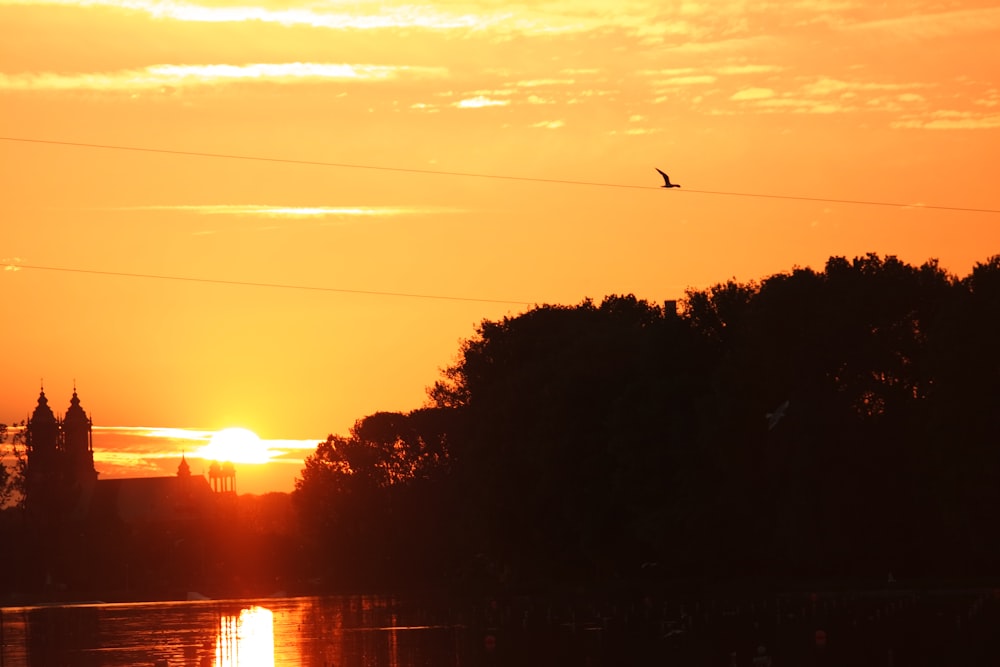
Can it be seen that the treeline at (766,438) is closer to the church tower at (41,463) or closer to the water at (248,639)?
the water at (248,639)

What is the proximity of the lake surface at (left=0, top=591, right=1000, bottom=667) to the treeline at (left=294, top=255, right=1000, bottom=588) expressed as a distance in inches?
280

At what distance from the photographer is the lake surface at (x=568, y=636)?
1741 inches

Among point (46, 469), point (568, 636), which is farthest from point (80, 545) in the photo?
point (568, 636)

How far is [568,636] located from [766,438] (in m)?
27.8

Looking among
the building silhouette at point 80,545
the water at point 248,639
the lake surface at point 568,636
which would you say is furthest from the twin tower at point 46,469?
the lake surface at point 568,636

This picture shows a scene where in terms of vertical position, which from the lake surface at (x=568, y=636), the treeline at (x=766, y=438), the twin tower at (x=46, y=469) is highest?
the twin tower at (x=46, y=469)

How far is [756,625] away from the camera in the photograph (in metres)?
53.5

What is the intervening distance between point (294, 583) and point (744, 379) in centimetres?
9752

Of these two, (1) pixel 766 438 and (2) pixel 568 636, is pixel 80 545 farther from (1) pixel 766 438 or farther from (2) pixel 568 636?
(2) pixel 568 636

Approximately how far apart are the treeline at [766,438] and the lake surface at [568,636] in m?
7.10

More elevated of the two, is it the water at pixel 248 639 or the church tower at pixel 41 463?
the church tower at pixel 41 463

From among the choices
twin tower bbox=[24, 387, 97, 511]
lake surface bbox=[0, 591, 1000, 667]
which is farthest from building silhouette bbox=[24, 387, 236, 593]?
lake surface bbox=[0, 591, 1000, 667]

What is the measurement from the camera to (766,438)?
3076 inches

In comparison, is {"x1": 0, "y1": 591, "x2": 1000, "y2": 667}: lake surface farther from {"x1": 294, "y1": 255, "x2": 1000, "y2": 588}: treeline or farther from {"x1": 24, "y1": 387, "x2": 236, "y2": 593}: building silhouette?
{"x1": 24, "y1": 387, "x2": 236, "y2": 593}: building silhouette
